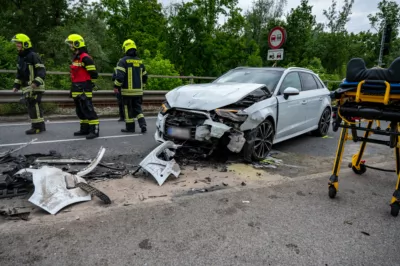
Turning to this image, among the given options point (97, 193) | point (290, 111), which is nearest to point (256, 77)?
point (290, 111)

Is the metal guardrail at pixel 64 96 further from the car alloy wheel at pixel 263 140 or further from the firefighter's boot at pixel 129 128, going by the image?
the car alloy wheel at pixel 263 140

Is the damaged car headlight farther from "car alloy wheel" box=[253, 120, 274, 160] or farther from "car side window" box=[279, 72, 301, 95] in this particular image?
"car side window" box=[279, 72, 301, 95]

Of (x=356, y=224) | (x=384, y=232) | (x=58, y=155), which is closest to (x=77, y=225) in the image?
(x=58, y=155)

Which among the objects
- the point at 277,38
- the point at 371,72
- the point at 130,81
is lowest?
the point at 130,81

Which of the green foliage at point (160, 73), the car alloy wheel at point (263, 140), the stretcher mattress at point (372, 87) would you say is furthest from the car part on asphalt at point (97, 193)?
the green foliage at point (160, 73)

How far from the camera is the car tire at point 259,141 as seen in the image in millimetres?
4734

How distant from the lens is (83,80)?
626cm

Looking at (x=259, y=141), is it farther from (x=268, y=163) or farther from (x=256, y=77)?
(x=256, y=77)

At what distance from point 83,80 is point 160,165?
10.8ft

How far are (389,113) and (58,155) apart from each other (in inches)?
185

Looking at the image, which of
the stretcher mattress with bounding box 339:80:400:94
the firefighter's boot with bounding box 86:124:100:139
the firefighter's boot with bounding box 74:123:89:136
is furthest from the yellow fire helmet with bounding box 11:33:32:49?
the stretcher mattress with bounding box 339:80:400:94

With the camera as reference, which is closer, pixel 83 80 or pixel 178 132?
pixel 178 132

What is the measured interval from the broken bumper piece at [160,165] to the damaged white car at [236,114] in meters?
0.51

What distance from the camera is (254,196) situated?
3656mm
